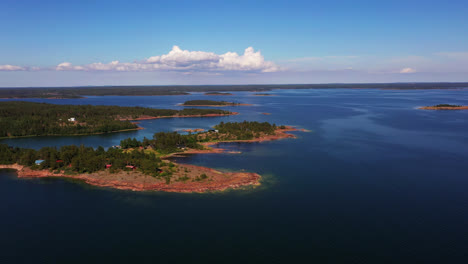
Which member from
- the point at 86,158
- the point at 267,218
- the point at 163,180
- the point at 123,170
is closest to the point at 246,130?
the point at 163,180

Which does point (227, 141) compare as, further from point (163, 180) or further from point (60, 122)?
point (60, 122)

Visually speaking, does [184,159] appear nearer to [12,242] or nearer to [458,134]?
[12,242]

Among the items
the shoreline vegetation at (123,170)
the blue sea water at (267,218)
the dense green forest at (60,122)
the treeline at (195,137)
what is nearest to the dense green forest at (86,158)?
the shoreline vegetation at (123,170)

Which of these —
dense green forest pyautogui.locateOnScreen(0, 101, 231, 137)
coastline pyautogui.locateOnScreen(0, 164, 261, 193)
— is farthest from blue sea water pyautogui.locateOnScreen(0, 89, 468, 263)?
dense green forest pyautogui.locateOnScreen(0, 101, 231, 137)

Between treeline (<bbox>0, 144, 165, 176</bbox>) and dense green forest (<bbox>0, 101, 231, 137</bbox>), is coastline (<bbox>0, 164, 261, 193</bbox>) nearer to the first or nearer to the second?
treeline (<bbox>0, 144, 165, 176</bbox>)

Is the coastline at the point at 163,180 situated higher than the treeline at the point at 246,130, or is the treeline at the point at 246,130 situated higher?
the treeline at the point at 246,130

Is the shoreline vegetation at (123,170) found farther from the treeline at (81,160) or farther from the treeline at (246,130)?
the treeline at (246,130)

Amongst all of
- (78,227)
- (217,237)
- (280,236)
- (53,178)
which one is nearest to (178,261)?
(217,237)

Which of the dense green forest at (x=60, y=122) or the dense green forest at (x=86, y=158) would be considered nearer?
the dense green forest at (x=86, y=158)
